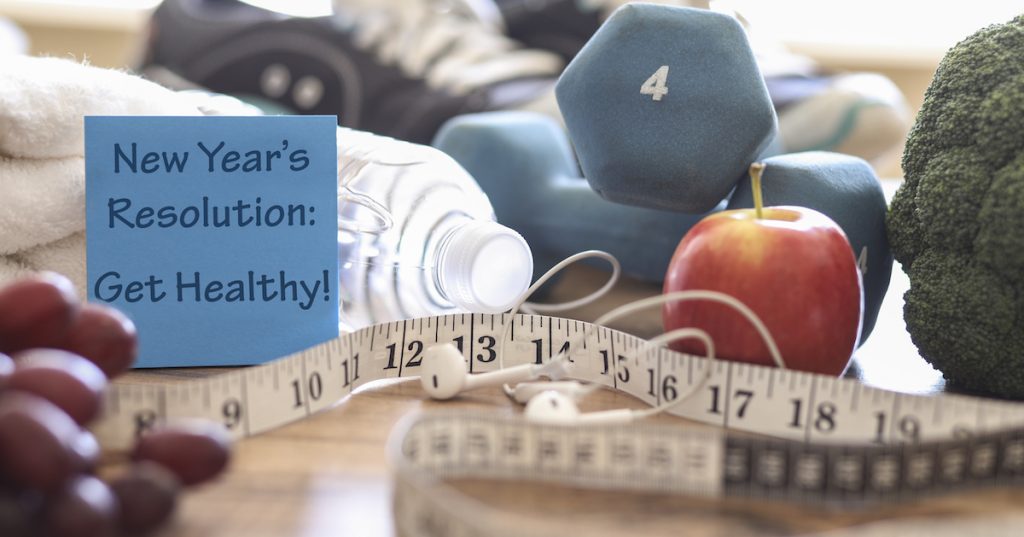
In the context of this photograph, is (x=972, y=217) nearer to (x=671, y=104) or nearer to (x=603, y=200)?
(x=671, y=104)

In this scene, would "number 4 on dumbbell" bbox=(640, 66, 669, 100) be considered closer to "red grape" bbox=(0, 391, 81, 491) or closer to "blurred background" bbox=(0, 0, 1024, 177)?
"red grape" bbox=(0, 391, 81, 491)

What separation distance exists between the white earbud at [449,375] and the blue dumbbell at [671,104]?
8.1 inches

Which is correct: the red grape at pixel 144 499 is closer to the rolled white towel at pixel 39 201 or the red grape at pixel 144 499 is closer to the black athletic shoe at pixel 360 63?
the rolled white towel at pixel 39 201

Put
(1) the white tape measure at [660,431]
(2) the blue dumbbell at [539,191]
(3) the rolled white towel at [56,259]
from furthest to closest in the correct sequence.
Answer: (2) the blue dumbbell at [539,191]
(3) the rolled white towel at [56,259]
(1) the white tape measure at [660,431]

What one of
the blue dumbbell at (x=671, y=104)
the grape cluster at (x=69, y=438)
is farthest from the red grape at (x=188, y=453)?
the blue dumbbell at (x=671, y=104)

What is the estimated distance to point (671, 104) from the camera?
0.75 metres

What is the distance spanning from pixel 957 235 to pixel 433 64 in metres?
1.06

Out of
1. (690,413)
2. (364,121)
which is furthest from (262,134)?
(364,121)

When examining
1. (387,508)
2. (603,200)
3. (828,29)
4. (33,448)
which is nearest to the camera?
(33,448)

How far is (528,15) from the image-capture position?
176 centimetres

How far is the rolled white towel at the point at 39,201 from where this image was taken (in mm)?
688

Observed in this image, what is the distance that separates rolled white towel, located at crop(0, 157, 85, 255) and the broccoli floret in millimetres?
637

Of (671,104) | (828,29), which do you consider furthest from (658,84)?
(828,29)

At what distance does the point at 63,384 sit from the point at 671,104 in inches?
19.4
